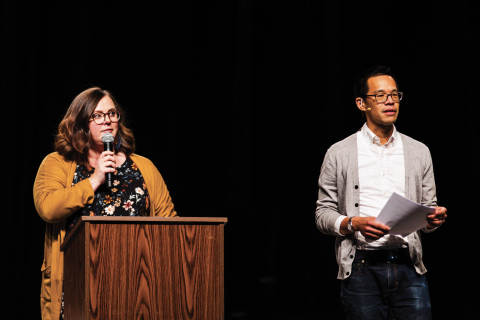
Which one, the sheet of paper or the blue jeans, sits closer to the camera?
the sheet of paper

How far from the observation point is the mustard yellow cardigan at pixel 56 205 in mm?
2086

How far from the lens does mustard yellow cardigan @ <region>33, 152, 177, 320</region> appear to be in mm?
2086

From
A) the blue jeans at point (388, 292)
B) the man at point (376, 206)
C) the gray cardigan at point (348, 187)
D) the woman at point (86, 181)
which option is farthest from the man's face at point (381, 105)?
the woman at point (86, 181)

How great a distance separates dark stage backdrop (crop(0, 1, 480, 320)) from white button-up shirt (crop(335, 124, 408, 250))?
1.14m

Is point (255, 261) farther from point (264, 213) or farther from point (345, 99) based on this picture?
A: point (345, 99)

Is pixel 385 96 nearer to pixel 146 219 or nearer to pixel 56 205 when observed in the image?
pixel 146 219

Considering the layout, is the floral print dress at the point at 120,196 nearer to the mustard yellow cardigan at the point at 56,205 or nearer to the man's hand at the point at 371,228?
the mustard yellow cardigan at the point at 56,205

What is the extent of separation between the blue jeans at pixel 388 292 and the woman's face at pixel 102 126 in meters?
1.29

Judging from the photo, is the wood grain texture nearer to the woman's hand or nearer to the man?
the woman's hand

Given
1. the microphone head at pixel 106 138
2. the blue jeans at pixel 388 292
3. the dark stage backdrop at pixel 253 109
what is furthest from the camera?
the dark stage backdrop at pixel 253 109

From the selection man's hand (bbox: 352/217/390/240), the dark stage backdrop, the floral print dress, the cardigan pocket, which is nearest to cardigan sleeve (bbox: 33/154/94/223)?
the floral print dress

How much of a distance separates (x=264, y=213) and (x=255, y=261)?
1.05 feet

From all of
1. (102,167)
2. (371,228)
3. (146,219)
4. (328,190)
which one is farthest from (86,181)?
(371,228)

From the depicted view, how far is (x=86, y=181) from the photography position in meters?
2.15
